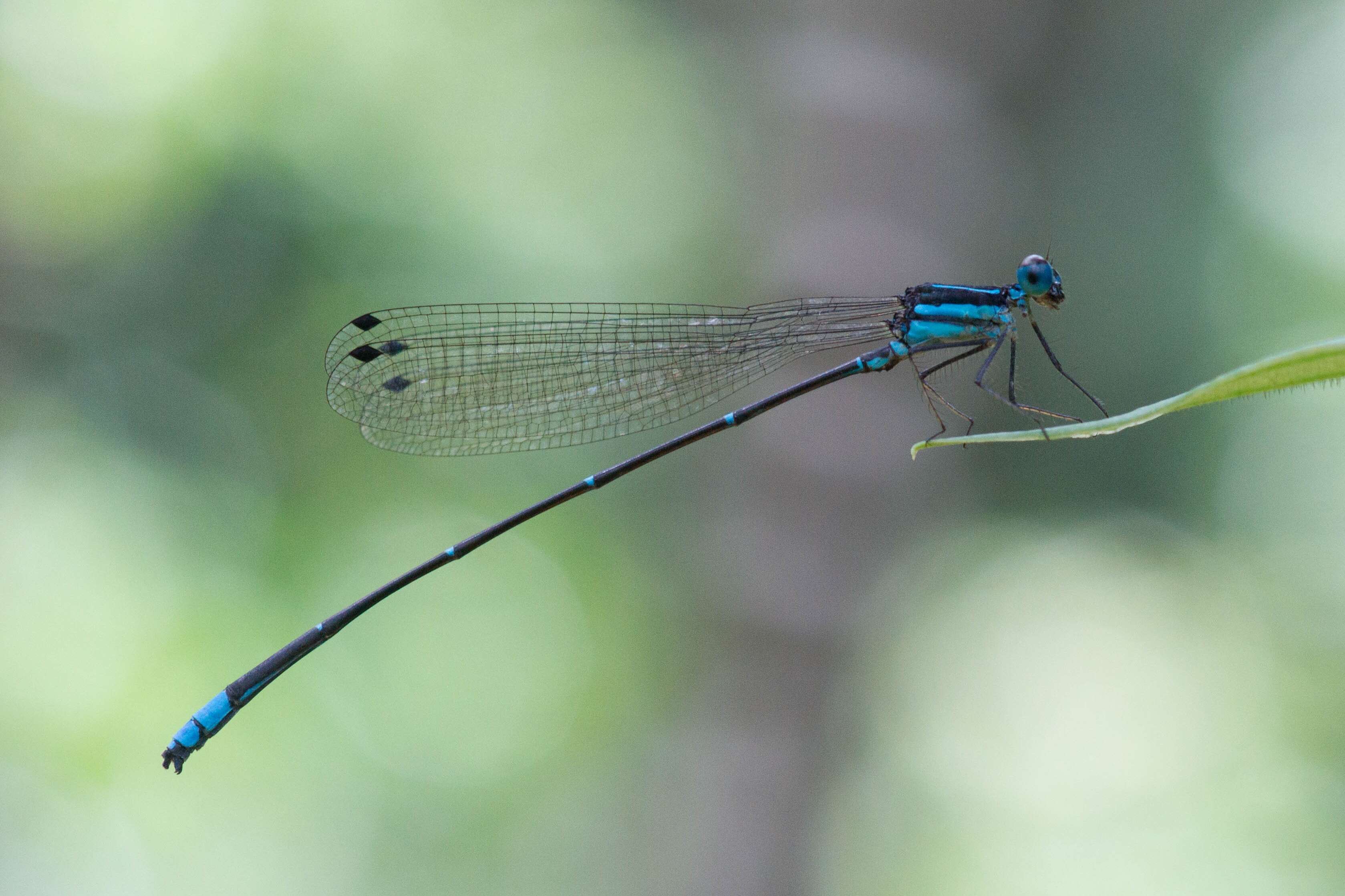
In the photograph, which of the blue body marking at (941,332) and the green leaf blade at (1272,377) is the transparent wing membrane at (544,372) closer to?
the blue body marking at (941,332)

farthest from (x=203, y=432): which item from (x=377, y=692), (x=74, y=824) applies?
(x=74, y=824)

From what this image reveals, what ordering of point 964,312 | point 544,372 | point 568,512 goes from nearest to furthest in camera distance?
point 964,312, point 544,372, point 568,512

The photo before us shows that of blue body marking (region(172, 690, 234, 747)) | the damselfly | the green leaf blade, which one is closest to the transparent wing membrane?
the damselfly

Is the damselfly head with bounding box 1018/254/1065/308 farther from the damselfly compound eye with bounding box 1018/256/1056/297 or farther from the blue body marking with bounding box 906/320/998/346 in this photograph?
the blue body marking with bounding box 906/320/998/346

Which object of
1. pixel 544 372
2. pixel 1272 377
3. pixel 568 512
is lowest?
pixel 1272 377

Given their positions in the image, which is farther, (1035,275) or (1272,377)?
(1035,275)

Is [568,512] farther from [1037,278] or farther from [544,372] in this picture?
[1037,278]


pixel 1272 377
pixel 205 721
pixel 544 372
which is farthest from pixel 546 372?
pixel 1272 377

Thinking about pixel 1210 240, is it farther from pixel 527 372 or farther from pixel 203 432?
pixel 203 432
